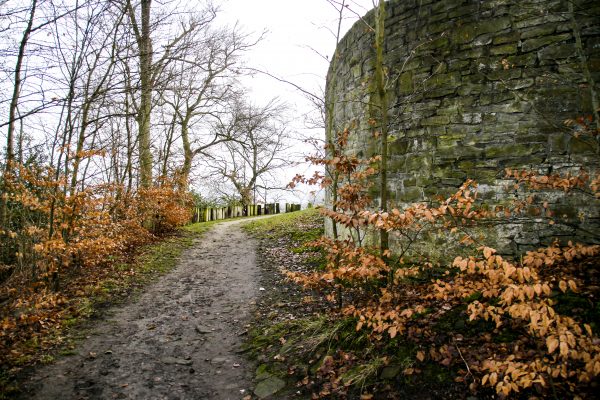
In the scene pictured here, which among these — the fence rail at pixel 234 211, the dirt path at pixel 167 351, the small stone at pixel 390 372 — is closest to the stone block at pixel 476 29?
the small stone at pixel 390 372

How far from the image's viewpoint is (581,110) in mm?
4293

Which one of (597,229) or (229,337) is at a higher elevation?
(597,229)

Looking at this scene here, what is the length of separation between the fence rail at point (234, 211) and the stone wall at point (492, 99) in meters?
14.0

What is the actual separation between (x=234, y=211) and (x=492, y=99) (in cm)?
1751

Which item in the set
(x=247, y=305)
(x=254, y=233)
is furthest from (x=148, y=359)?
(x=254, y=233)

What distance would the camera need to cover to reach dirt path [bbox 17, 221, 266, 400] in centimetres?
379

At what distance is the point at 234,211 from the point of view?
20938 millimetres

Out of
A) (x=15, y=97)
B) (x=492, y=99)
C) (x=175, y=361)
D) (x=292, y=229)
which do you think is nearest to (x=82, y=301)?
(x=175, y=361)

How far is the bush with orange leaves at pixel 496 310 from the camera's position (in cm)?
266

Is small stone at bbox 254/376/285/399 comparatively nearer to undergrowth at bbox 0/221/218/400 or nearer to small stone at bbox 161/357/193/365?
small stone at bbox 161/357/193/365

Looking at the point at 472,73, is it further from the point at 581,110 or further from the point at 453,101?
the point at 581,110

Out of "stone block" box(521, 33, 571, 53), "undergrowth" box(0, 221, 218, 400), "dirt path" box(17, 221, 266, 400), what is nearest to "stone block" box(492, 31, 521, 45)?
"stone block" box(521, 33, 571, 53)

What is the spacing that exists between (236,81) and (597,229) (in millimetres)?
12100

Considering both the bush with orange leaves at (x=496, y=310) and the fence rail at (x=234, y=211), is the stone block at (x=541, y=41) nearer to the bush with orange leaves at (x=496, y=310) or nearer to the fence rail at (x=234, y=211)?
the bush with orange leaves at (x=496, y=310)
